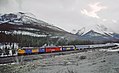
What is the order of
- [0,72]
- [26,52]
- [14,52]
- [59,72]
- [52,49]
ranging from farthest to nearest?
[52,49] → [26,52] → [14,52] → [0,72] → [59,72]

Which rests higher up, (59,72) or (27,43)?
(27,43)

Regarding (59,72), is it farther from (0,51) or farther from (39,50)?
(39,50)

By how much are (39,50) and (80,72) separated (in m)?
75.1

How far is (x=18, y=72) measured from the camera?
53.4 m

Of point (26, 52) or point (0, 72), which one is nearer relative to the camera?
point (0, 72)

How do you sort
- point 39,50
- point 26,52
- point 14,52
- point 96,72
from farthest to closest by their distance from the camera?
point 39,50 < point 26,52 < point 14,52 < point 96,72

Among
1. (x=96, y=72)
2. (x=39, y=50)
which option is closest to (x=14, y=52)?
(x=39, y=50)

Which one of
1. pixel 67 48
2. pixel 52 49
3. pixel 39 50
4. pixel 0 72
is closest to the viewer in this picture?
pixel 0 72

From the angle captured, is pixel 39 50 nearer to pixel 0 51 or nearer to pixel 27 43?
pixel 0 51

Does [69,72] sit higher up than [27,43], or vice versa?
[27,43]

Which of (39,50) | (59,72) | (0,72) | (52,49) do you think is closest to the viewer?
(59,72)

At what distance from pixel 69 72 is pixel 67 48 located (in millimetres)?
112535

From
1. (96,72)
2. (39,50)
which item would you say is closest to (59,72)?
(96,72)

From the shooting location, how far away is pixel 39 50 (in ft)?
396
